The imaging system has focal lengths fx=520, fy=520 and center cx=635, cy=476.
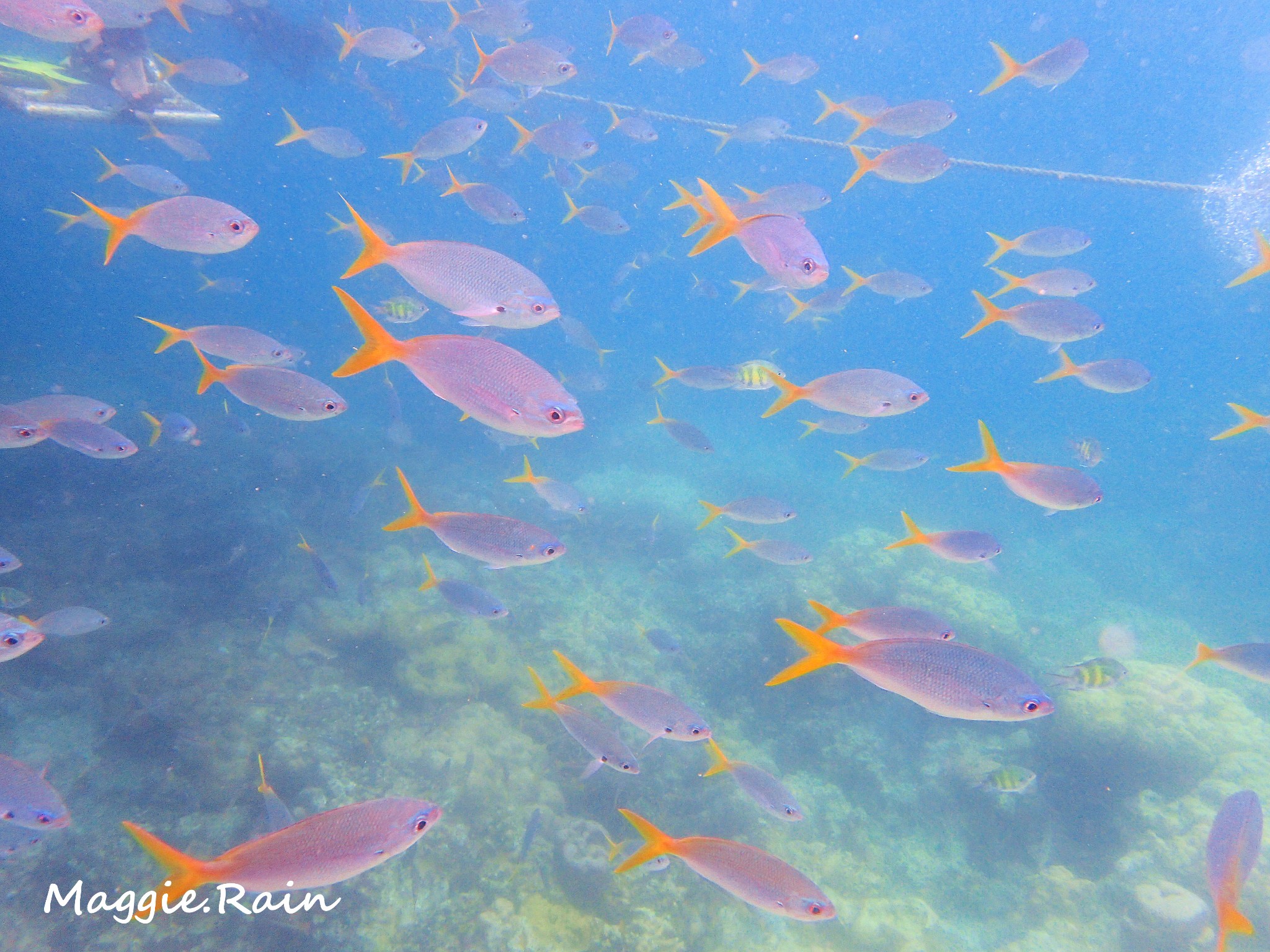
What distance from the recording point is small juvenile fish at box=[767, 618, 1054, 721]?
2340mm

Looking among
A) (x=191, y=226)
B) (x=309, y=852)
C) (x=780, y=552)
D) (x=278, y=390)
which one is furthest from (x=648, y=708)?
(x=191, y=226)

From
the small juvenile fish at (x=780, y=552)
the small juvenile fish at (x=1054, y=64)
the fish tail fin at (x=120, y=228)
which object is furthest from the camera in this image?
the small juvenile fish at (x=780, y=552)

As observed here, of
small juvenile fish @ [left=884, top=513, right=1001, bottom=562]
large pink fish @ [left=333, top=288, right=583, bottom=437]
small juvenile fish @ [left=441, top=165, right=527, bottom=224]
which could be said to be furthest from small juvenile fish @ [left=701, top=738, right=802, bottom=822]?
small juvenile fish @ [left=441, top=165, right=527, bottom=224]

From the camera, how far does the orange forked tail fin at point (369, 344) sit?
2354mm

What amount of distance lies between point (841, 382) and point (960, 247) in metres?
78.2

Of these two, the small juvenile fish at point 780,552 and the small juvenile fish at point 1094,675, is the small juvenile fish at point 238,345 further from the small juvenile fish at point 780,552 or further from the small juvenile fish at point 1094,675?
the small juvenile fish at point 1094,675

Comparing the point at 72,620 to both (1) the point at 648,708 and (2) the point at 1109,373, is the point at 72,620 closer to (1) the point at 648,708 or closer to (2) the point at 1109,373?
(1) the point at 648,708

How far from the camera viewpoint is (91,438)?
4.14 metres

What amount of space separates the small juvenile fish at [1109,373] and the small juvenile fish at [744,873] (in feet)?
16.3

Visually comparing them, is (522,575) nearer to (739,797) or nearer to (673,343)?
(739,797)

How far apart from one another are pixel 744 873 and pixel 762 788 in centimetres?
117

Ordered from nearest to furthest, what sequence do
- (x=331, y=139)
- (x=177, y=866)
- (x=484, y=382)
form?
(x=177, y=866)
(x=484, y=382)
(x=331, y=139)

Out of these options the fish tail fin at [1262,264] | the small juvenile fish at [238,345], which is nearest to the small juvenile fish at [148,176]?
the small juvenile fish at [238,345]

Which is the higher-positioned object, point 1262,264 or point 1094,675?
point 1262,264
